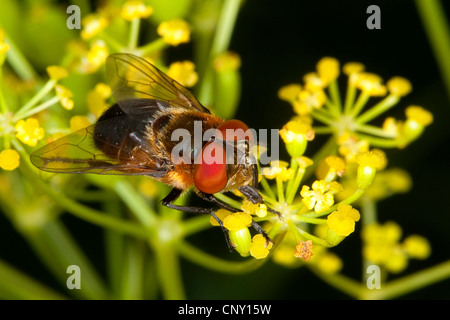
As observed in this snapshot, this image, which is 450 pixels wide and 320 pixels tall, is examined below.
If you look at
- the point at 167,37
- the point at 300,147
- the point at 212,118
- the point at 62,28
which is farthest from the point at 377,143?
the point at 62,28

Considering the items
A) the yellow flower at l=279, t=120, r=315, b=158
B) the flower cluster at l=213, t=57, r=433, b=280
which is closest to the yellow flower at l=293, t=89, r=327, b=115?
the flower cluster at l=213, t=57, r=433, b=280

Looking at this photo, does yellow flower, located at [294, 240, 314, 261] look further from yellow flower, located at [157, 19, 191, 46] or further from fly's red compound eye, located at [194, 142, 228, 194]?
yellow flower, located at [157, 19, 191, 46]

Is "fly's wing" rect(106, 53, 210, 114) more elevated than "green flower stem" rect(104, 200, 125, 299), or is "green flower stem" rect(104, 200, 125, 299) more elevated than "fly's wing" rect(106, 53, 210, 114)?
"fly's wing" rect(106, 53, 210, 114)

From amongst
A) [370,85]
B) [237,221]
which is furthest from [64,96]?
[370,85]

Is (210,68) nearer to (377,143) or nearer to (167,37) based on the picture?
(167,37)

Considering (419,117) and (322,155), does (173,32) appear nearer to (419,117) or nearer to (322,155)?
(322,155)

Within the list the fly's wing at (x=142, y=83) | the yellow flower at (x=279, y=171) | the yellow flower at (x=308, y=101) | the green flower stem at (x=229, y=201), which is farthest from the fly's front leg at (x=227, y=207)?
the yellow flower at (x=308, y=101)
